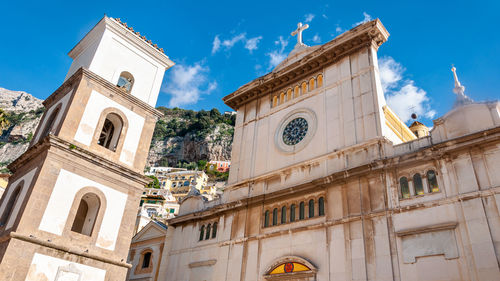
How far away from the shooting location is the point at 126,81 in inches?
865

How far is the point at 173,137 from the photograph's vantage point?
11956 cm

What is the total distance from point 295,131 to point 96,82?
1109 cm

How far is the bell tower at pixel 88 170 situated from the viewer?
49.0 feet

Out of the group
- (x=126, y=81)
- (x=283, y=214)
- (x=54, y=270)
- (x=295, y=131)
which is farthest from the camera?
(x=295, y=131)

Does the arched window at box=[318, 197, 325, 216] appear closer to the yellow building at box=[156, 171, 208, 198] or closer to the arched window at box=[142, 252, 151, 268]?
the arched window at box=[142, 252, 151, 268]

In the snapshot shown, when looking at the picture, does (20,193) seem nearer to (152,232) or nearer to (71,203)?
(71,203)

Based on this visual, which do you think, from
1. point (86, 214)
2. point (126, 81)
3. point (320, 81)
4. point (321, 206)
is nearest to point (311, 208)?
point (321, 206)

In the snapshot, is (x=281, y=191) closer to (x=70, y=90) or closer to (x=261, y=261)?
(x=261, y=261)

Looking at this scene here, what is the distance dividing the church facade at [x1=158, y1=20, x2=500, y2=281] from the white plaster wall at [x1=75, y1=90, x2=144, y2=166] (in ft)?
19.7

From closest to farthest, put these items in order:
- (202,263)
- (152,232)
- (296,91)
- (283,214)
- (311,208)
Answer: (311,208), (283,214), (202,263), (296,91), (152,232)

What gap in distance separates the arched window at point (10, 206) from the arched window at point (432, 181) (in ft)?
56.8

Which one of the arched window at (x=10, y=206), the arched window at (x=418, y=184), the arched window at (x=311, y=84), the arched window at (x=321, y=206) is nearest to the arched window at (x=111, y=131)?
the arched window at (x=10, y=206)

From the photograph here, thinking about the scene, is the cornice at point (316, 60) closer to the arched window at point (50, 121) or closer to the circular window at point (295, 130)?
the circular window at point (295, 130)

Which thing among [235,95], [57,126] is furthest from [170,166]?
[57,126]
